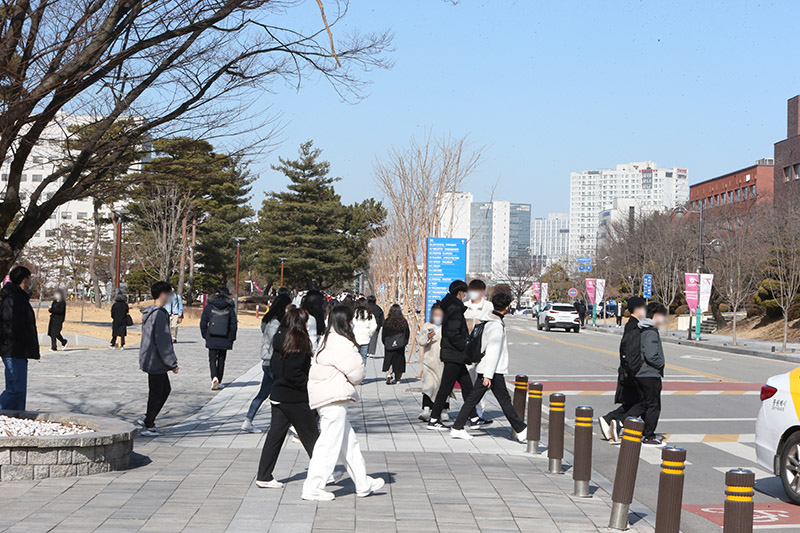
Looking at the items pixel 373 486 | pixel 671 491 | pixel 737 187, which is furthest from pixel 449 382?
pixel 737 187

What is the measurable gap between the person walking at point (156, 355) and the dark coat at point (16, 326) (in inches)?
49.5

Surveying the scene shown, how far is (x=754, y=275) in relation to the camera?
1638 inches

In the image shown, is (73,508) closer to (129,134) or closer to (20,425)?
(20,425)

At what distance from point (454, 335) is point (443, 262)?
7623 millimetres

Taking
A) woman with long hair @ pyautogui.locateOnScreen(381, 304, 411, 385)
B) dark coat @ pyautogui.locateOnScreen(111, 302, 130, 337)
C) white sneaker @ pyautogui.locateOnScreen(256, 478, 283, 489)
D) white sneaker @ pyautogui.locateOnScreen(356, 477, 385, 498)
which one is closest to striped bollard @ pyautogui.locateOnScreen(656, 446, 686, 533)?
white sneaker @ pyautogui.locateOnScreen(356, 477, 385, 498)

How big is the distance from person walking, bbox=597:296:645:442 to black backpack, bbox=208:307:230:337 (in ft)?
22.5

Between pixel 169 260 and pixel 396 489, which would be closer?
pixel 396 489

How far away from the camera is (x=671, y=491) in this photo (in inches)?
227

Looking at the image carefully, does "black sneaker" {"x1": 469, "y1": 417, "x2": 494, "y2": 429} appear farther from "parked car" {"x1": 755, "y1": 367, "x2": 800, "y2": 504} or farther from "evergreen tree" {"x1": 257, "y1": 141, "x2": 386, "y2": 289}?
"evergreen tree" {"x1": 257, "y1": 141, "x2": 386, "y2": 289}

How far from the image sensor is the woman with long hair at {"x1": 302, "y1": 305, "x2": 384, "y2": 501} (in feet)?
23.7

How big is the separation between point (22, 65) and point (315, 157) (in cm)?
7078

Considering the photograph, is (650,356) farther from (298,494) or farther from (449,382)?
(298,494)

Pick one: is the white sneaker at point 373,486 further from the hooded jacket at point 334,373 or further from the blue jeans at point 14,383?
the blue jeans at point 14,383

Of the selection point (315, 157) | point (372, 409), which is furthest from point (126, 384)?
point (315, 157)
